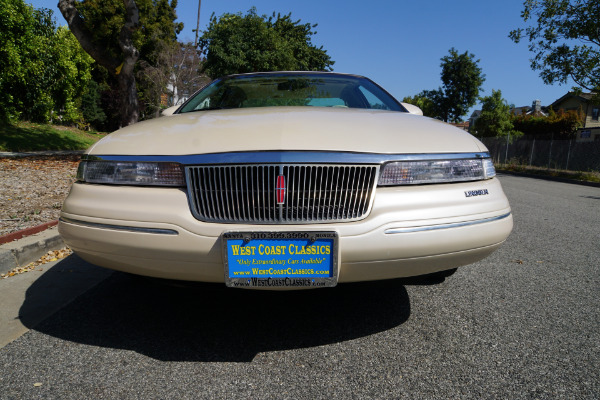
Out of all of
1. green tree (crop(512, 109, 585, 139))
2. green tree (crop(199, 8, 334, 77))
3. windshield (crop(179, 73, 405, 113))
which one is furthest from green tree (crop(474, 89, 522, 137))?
windshield (crop(179, 73, 405, 113))

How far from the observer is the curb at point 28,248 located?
3314 millimetres

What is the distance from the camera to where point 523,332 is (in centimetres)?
235

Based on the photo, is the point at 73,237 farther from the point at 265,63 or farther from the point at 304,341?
the point at 265,63

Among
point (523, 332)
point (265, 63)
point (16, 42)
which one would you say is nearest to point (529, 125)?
point (265, 63)

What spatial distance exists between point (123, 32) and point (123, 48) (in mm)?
443

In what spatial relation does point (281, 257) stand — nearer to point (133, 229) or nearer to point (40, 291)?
point (133, 229)

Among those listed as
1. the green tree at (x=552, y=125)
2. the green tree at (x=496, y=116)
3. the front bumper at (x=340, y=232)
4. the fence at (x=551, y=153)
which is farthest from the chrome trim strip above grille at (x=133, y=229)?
the green tree at (x=496, y=116)

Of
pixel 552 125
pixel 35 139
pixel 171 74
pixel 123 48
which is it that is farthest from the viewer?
pixel 552 125

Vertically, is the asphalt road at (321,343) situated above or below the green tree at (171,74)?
below

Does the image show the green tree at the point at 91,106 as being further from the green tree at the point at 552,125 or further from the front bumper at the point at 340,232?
the front bumper at the point at 340,232

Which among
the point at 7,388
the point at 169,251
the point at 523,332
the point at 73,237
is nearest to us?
the point at 7,388

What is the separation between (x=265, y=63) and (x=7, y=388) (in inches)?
862

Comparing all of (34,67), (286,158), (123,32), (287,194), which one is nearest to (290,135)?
(286,158)

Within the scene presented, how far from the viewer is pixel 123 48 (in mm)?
12344
